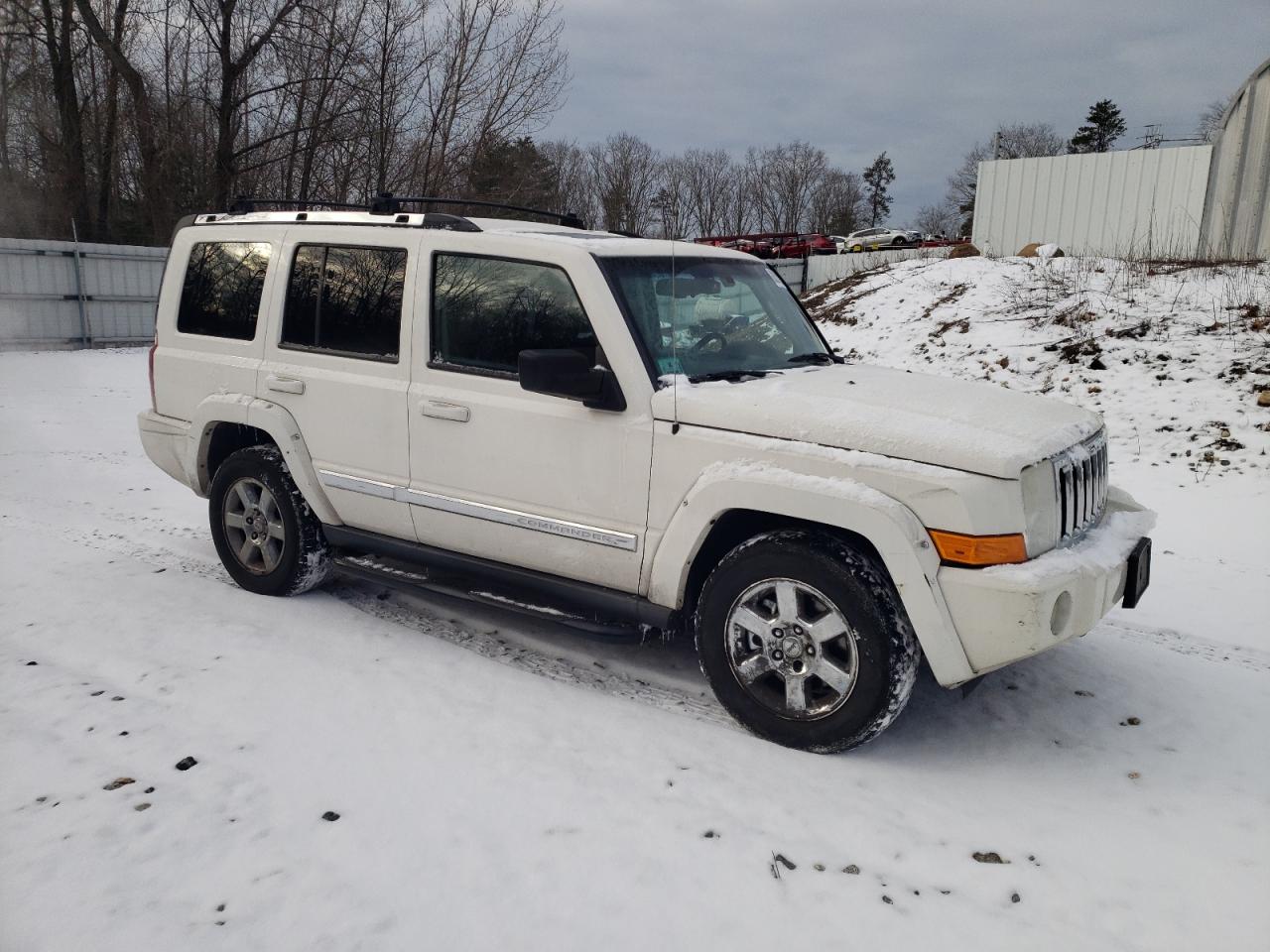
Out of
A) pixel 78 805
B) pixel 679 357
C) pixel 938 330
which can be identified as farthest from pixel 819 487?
pixel 938 330

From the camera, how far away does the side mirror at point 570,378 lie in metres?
3.65

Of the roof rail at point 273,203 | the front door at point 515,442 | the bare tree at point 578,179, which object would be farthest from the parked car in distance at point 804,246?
the front door at point 515,442

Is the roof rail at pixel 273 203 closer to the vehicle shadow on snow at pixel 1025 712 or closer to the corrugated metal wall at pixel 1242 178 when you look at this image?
the vehicle shadow on snow at pixel 1025 712

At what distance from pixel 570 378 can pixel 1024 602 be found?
6.01 feet

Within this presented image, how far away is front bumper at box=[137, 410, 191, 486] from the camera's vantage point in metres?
5.50

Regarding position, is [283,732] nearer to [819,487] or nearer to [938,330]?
[819,487]

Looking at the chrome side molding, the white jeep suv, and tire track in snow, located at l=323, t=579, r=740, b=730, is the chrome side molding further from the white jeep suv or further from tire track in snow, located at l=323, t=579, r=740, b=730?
tire track in snow, located at l=323, t=579, r=740, b=730

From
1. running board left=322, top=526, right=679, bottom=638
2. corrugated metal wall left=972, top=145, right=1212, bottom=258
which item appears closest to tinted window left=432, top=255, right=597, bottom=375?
running board left=322, top=526, right=679, bottom=638

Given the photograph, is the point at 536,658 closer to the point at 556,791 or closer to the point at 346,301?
the point at 556,791

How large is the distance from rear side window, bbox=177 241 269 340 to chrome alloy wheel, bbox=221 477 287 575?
33.6 inches

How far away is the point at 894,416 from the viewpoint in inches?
137

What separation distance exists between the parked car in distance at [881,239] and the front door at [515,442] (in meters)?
32.0

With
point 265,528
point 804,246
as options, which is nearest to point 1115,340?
point 265,528

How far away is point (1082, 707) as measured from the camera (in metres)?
4.05
